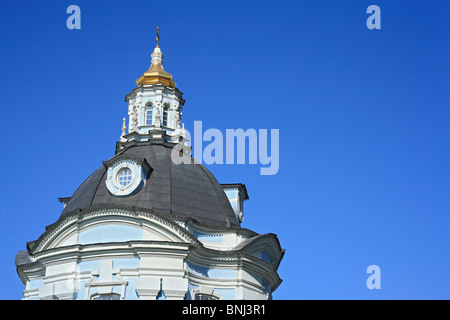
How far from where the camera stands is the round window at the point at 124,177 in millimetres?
28484

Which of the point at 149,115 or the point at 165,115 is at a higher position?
the point at 165,115

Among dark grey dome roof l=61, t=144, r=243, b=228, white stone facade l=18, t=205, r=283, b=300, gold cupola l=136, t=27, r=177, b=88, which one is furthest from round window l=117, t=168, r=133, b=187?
gold cupola l=136, t=27, r=177, b=88

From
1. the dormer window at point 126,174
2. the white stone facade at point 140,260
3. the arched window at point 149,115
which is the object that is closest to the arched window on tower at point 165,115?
the arched window at point 149,115

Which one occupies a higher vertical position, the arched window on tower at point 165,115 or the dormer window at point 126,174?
the arched window on tower at point 165,115

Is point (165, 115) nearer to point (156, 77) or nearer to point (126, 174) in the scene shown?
point (156, 77)

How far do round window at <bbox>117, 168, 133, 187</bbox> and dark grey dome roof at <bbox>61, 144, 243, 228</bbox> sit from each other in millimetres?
651

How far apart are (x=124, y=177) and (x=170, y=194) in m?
2.07

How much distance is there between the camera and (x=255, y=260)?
90.9ft

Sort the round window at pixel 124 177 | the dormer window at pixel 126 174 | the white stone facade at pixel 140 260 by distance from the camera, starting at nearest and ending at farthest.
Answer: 1. the white stone facade at pixel 140 260
2. the dormer window at pixel 126 174
3. the round window at pixel 124 177

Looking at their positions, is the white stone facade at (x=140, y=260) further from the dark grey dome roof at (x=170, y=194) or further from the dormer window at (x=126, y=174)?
the dormer window at (x=126, y=174)

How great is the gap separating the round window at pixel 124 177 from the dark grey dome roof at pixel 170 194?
651 millimetres

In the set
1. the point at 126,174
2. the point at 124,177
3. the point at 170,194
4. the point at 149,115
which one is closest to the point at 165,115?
the point at 149,115

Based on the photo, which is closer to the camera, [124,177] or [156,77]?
[124,177]

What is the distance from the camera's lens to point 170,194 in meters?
28.2
